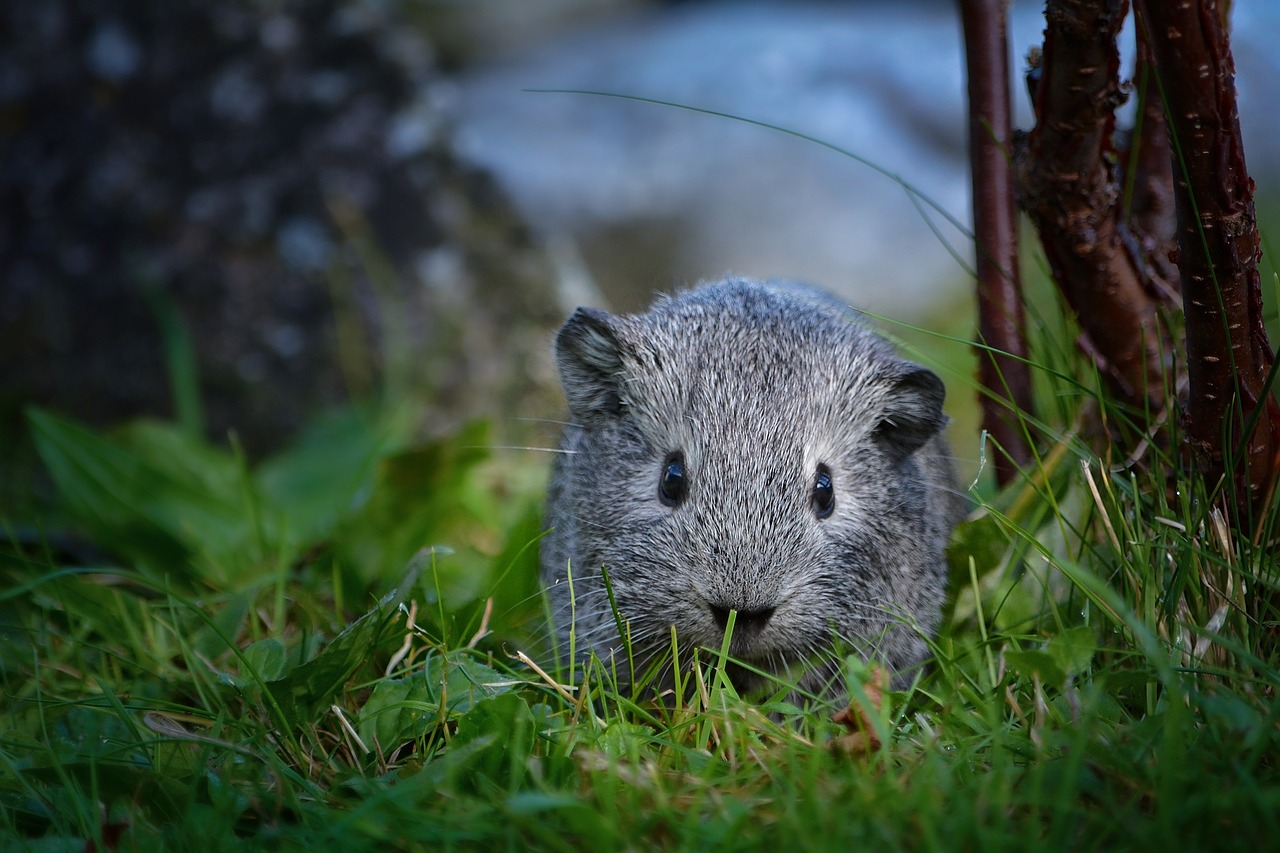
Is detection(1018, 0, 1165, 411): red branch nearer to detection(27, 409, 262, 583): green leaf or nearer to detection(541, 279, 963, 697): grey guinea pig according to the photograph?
detection(541, 279, 963, 697): grey guinea pig

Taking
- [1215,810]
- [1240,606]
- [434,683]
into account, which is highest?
[1240,606]

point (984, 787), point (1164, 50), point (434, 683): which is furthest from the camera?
point (434, 683)

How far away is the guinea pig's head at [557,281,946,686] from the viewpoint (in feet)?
9.91

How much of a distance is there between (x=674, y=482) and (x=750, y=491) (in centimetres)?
28

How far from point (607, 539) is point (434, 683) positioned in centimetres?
70

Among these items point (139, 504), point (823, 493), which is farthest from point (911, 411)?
point (139, 504)

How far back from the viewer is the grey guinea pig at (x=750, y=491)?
9.94 ft

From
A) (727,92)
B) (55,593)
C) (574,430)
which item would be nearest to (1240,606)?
(574,430)

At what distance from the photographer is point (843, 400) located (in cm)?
337

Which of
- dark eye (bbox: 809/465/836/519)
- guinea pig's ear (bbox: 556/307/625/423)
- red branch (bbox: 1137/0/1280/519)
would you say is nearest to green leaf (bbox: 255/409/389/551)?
guinea pig's ear (bbox: 556/307/625/423)

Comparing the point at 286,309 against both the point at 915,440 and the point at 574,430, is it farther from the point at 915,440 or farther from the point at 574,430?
the point at 915,440

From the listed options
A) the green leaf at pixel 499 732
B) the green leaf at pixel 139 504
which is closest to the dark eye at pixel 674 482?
the green leaf at pixel 499 732

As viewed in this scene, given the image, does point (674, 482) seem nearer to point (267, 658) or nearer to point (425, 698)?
point (425, 698)

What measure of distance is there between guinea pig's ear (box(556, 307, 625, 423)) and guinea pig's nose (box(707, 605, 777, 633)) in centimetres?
91
